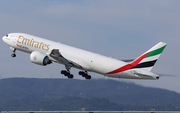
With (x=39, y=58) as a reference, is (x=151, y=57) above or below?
below

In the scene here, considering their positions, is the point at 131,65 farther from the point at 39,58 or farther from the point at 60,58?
the point at 39,58

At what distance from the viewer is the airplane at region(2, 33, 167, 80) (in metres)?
45.7

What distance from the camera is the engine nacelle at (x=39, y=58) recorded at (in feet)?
170

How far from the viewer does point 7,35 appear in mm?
60438

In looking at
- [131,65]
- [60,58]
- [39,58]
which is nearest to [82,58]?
[60,58]

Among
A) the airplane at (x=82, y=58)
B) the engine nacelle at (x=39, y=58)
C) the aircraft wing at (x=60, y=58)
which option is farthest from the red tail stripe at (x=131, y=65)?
the engine nacelle at (x=39, y=58)

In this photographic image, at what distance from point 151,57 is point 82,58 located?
12.1 metres

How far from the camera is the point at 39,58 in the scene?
51.8 metres

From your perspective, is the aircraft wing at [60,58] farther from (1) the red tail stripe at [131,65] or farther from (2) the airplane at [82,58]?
(1) the red tail stripe at [131,65]

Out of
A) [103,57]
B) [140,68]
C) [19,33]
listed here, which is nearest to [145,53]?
[140,68]

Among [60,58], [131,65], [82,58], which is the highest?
[60,58]

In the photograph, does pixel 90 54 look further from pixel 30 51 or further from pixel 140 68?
pixel 30 51

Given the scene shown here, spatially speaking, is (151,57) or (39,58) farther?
(39,58)

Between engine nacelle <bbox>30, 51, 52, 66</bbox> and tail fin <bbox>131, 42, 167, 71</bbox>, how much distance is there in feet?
54.6
